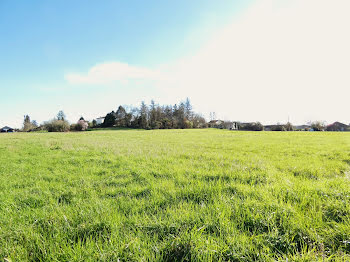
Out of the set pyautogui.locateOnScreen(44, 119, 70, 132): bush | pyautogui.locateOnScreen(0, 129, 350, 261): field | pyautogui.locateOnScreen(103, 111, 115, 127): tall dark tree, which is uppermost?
pyautogui.locateOnScreen(103, 111, 115, 127): tall dark tree

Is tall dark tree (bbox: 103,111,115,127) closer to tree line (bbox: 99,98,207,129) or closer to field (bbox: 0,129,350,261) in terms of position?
tree line (bbox: 99,98,207,129)

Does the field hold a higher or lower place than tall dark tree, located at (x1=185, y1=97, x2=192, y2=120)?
lower

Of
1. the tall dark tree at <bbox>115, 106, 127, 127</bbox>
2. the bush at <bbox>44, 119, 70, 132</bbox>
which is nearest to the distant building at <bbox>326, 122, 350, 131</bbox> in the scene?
the tall dark tree at <bbox>115, 106, 127, 127</bbox>

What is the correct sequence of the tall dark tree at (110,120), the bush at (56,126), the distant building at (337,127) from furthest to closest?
the tall dark tree at (110,120) → the distant building at (337,127) → the bush at (56,126)

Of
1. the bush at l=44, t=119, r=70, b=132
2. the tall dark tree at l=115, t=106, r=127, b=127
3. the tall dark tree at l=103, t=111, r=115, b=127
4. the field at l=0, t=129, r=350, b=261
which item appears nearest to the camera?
the field at l=0, t=129, r=350, b=261

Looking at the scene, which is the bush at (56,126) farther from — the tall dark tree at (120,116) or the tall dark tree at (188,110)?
the tall dark tree at (188,110)

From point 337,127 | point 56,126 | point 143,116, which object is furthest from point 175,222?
point 337,127

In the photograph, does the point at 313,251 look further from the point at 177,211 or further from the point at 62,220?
the point at 62,220

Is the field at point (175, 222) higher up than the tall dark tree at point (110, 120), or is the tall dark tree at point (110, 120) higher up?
the tall dark tree at point (110, 120)

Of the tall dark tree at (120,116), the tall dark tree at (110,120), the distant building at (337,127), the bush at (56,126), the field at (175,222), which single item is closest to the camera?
the field at (175,222)

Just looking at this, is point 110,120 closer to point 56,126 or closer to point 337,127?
point 56,126

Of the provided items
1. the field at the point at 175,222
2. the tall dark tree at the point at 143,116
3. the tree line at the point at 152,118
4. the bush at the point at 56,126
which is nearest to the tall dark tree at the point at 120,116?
the tree line at the point at 152,118

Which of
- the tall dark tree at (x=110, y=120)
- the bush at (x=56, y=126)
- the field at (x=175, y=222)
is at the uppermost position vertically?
the tall dark tree at (x=110, y=120)

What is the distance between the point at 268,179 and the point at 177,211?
9.11 ft
